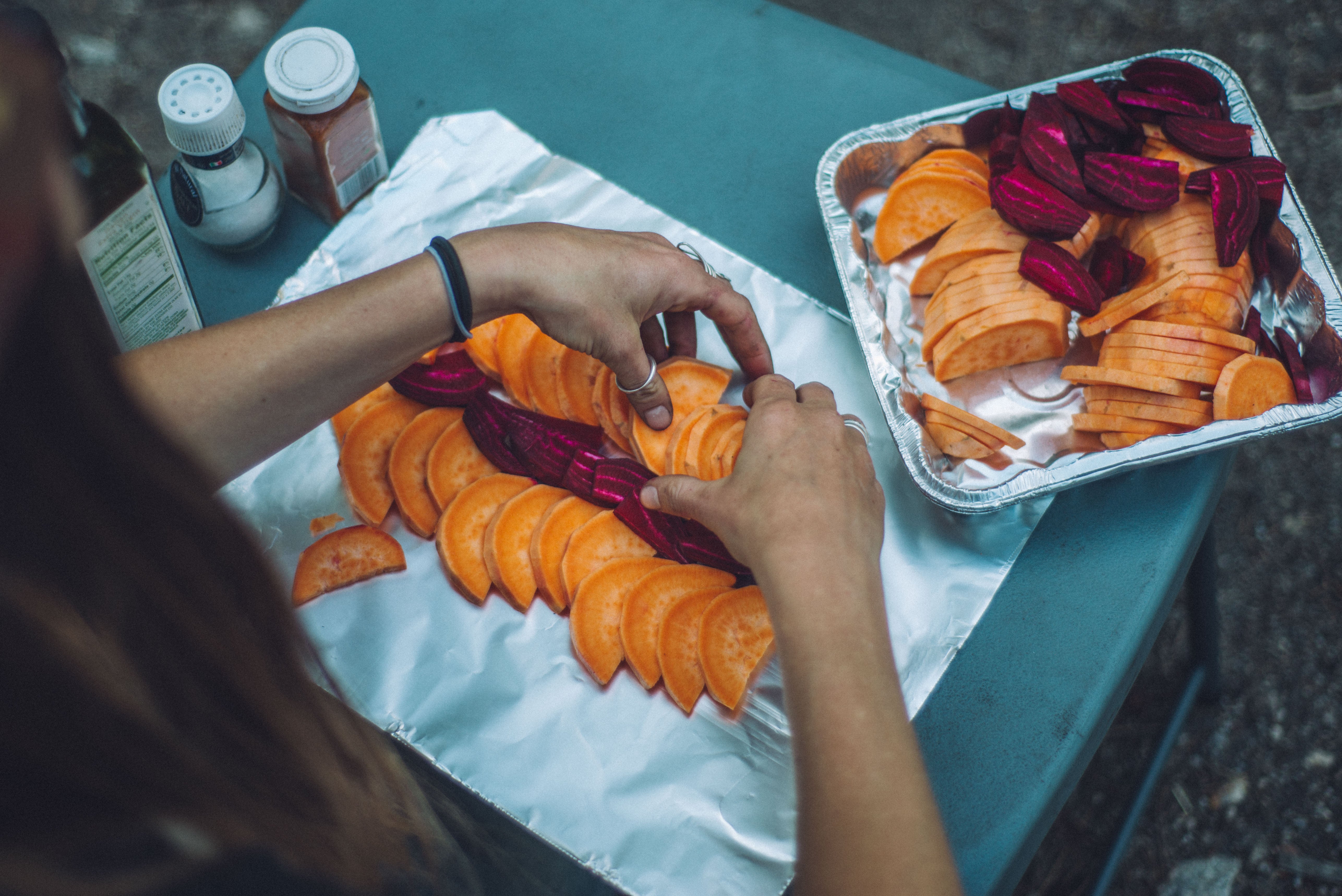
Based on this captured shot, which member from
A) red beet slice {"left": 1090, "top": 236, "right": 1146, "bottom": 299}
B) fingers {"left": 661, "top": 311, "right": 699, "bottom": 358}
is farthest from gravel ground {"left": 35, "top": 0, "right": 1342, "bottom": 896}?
fingers {"left": 661, "top": 311, "right": 699, "bottom": 358}

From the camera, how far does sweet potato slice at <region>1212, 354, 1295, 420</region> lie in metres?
1.43

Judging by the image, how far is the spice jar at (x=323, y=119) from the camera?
1490 mm

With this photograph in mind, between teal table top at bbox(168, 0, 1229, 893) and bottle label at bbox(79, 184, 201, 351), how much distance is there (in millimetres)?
232

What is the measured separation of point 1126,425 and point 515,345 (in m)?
1.05

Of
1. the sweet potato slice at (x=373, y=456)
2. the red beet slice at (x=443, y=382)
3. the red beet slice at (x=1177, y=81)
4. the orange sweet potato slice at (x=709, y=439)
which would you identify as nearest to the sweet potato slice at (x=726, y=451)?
the orange sweet potato slice at (x=709, y=439)

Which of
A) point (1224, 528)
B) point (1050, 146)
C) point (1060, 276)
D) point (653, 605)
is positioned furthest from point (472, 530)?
point (1224, 528)

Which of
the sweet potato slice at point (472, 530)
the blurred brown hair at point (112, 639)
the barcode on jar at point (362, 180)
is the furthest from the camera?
the barcode on jar at point (362, 180)

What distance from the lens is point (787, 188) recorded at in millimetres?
1842

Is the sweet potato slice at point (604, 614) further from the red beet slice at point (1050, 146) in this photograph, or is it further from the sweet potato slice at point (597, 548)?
the red beet slice at point (1050, 146)

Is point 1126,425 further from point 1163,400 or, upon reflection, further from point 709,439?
point 709,439

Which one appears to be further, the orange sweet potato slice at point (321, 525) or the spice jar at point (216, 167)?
the orange sweet potato slice at point (321, 525)

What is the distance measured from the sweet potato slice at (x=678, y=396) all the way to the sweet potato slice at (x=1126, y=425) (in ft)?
2.03

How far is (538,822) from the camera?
4.41 ft

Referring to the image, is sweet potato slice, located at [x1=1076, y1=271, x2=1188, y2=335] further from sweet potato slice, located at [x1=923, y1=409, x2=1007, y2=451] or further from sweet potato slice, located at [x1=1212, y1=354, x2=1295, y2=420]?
sweet potato slice, located at [x1=923, y1=409, x2=1007, y2=451]
